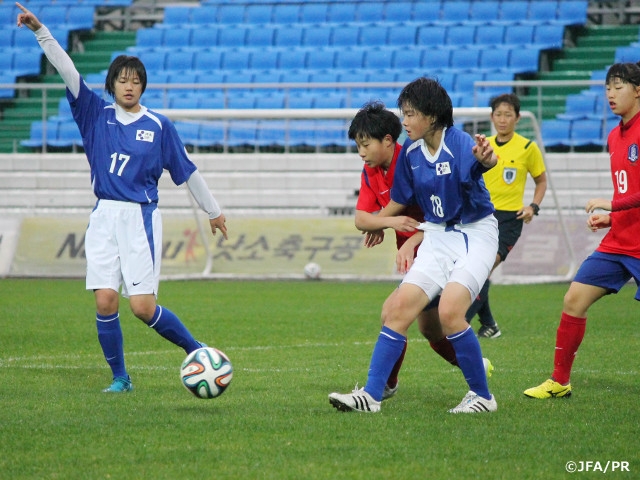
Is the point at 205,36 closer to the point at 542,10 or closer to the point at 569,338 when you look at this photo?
the point at 542,10

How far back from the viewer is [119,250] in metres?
6.61

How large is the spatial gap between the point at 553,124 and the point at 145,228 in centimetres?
1379

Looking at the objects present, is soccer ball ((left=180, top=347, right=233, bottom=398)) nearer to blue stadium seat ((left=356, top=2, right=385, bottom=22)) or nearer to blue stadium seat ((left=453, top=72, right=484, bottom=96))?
blue stadium seat ((left=453, top=72, right=484, bottom=96))

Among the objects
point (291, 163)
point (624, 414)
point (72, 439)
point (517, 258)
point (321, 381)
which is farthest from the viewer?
point (291, 163)

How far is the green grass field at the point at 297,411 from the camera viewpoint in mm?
4578

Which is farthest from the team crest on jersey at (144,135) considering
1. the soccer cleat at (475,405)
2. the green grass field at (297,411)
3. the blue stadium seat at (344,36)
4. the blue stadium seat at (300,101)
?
the blue stadium seat at (344,36)

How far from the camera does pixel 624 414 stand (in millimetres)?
5824

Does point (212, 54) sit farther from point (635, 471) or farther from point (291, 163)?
point (635, 471)

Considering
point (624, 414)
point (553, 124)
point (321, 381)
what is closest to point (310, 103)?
point (553, 124)

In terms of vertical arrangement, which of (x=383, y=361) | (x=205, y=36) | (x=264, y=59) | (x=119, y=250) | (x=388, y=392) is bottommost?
(x=388, y=392)

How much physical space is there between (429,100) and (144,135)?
1998 mm

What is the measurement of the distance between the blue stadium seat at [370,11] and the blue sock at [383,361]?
63.4 ft

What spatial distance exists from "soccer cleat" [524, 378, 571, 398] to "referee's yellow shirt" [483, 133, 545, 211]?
380 cm

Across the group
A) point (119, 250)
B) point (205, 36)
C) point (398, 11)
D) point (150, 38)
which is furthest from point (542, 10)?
point (119, 250)
